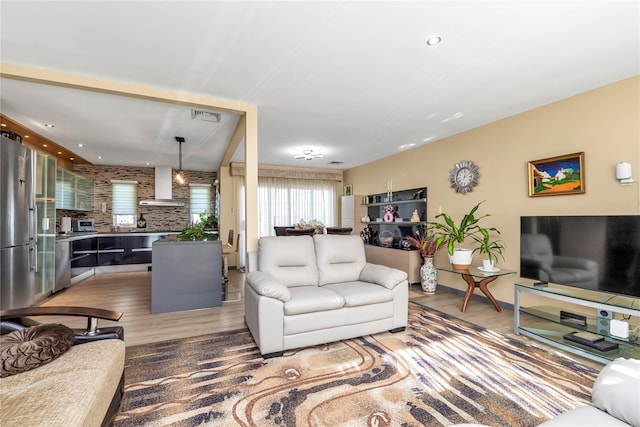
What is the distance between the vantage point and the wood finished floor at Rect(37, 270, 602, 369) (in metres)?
3.04

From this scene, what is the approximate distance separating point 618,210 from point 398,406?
9.72 ft

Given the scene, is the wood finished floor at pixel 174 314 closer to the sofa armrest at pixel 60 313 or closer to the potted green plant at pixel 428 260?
A: the potted green plant at pixel 428 260

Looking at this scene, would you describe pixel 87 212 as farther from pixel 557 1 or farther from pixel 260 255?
pixel 557 1

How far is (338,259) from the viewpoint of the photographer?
11.2 feet

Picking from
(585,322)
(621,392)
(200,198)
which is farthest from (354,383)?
(200,198)

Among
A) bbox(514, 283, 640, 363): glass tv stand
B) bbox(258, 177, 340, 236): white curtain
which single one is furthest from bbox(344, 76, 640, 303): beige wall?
bbox(258, 177, 340, 236): white curtain

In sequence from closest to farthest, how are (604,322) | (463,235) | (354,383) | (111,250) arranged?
(354,383) < (604,322) < (463,235) < (111,250)

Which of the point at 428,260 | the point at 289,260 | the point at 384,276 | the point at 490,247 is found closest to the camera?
the point at 384,276

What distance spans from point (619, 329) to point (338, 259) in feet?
8.36

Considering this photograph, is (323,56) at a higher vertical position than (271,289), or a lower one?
higher

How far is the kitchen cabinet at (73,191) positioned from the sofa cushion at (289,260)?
187 inches

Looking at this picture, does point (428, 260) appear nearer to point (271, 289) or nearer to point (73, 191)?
point (271, 289)

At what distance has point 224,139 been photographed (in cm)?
508

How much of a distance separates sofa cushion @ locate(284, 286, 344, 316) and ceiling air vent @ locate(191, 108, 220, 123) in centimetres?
259
